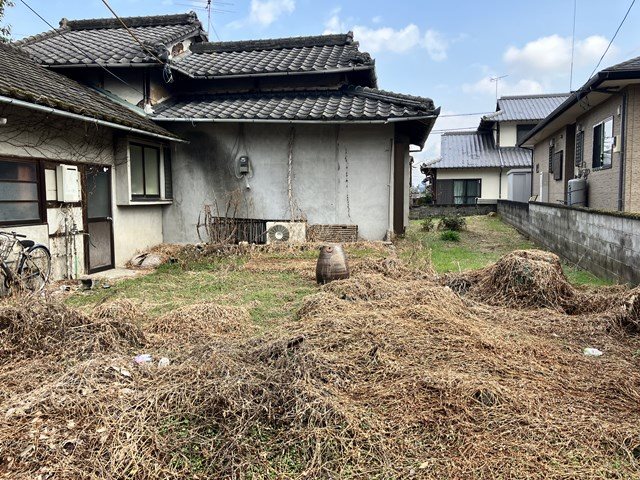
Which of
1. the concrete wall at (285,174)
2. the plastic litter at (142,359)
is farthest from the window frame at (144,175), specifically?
the plastic litter at (142,359)

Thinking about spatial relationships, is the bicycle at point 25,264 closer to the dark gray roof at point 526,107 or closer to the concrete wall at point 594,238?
the concrete wall at point 594,238

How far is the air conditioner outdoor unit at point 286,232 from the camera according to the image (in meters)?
9.07

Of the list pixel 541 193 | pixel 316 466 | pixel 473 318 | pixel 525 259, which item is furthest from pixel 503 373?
pixel 541 193

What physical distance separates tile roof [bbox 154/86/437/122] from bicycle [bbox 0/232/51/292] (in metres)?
4.18

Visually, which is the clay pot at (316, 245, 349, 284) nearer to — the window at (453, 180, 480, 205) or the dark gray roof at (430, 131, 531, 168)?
the dark gray roof at (430, 131, 531, 168)

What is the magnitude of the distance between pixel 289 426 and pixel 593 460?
1.59 m

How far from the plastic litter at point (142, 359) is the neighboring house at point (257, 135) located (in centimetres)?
554

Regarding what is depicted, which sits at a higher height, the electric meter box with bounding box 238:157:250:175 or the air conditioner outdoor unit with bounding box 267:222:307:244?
the electric meter box with bounding box 238:157:250:175

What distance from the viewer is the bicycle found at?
5.01m

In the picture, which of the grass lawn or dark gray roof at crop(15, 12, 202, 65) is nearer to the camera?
the grass lawn

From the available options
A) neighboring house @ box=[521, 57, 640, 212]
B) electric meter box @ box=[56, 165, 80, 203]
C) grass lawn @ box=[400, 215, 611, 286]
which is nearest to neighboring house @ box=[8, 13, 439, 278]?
grass lawn @ box=[400, 215, 611, 286]

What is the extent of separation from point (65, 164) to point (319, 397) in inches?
239

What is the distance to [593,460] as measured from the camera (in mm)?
2170

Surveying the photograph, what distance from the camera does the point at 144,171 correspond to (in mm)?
8828
